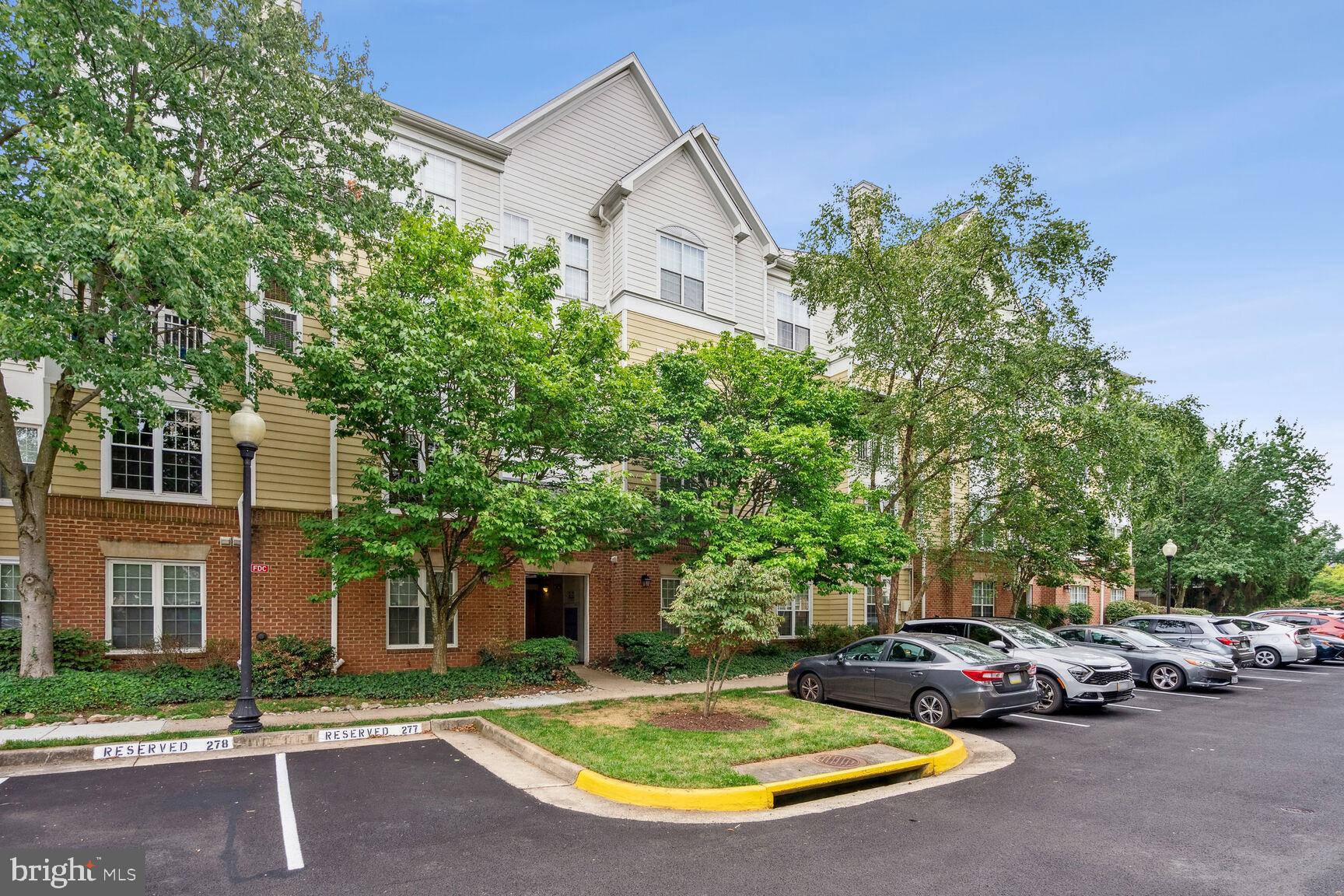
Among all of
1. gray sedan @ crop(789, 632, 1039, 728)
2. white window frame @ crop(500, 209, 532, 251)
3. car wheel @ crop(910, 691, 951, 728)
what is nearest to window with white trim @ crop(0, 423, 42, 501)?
white window frame @ crop(500, 209, 532, 251)

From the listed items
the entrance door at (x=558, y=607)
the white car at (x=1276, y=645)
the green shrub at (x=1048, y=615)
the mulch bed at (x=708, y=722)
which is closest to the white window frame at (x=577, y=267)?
the entrance door at (x=558, y=607)

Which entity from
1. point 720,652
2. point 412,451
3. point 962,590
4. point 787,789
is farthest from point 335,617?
point 962,590

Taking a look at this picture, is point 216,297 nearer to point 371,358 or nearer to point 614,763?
point 371,358

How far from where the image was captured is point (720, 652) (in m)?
12.2

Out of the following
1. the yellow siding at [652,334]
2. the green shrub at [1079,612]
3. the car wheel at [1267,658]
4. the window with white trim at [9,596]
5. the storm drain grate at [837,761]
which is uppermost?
the yellow siding at [652,334]

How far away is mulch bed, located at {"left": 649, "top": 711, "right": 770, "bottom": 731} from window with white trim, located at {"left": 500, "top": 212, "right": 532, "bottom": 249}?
12.6 meters

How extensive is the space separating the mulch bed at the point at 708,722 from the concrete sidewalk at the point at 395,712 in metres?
2.40

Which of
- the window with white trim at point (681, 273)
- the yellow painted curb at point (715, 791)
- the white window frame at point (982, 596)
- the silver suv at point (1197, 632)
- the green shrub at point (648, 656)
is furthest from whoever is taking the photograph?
the white window frame at point (982, 596)

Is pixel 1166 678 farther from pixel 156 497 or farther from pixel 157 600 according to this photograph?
pixel 156 497

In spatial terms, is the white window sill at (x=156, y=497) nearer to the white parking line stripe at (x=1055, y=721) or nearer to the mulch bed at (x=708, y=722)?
the mulch bed at (x=708, y=722)

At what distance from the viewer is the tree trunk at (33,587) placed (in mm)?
11781

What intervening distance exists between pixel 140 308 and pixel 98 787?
6.46 meters

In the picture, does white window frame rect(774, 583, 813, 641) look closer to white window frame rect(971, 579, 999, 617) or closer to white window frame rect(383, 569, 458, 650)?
white window frame rect(971, 579, 999, 617)

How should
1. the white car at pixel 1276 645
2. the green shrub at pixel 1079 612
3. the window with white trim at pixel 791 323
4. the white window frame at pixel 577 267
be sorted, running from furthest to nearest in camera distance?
the green shrub at pixel 1079 612 < the window with white trim at pixel 791 323 < the white car at pixel 1276 645 < the white window frame at pixel 577 267
